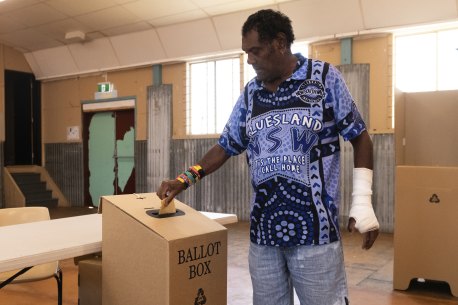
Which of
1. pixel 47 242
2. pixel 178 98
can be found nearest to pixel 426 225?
pixel 47 242

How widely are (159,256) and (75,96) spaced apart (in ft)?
26.7

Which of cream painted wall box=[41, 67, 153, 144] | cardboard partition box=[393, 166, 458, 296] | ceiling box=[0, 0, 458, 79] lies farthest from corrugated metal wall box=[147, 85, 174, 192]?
cardboard partition box=[393, 166, 458, 296]

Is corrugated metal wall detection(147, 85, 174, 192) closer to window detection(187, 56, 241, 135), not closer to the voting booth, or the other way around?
→ window detection(187, 56, 241, 135)

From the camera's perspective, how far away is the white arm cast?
1.31m

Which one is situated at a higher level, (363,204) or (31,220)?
(363,204)

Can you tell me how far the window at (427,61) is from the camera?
203 inches

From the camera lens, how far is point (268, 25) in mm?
1330

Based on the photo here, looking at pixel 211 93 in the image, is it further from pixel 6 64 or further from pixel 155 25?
pixel 6 64

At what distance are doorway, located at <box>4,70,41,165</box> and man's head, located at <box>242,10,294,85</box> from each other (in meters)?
8.46

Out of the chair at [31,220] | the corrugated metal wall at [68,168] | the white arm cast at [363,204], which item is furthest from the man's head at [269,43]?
the corrugated metal wall at [68,168]

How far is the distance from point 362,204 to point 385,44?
472cm

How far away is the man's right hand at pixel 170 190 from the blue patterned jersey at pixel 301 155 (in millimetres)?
279

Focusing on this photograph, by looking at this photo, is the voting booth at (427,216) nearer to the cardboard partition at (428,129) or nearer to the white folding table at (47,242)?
the cardboard partition at (428,129)

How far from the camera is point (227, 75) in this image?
268 inches
